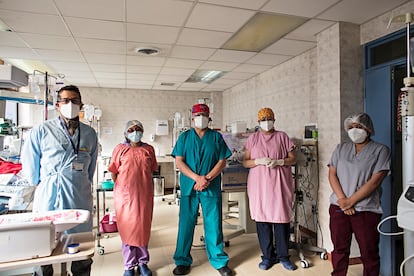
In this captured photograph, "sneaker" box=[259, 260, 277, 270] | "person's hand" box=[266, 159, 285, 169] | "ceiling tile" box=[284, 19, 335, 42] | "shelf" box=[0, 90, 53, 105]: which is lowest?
"sneaker" box=[259, 260, 277, 270]

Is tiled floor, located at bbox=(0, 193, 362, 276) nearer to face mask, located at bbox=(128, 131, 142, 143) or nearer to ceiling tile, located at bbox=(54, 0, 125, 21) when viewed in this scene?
face mask, located at bbox=(128, 131, 142, 143)

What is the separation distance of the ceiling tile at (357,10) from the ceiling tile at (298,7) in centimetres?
10

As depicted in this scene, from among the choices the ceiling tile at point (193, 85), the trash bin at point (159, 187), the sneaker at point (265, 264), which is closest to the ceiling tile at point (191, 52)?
the ceiling tile at point (193, 85)

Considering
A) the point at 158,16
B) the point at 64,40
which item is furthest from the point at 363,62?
the point at 64,40

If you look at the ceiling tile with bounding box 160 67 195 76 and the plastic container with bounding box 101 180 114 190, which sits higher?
the ceiling tile with bounding box 160 67 195 76

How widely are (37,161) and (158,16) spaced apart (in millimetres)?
1609

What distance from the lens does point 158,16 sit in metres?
2.60

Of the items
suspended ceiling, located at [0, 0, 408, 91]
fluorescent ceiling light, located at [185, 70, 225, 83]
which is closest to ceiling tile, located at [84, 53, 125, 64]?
suspended ceiling, located at [0, 0, 408, 91]

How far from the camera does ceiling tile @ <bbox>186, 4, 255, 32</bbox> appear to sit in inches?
97.5

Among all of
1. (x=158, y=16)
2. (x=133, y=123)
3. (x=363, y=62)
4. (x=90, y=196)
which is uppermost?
(x=158, y=16)

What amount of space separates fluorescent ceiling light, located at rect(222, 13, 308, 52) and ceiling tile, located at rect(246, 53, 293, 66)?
278 mm

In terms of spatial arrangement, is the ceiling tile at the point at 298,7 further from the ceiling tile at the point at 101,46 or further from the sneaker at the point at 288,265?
the sneaker at the point at 288,265

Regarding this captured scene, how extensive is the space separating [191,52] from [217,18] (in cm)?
106

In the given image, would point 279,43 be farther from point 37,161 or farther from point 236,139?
point 37,161
